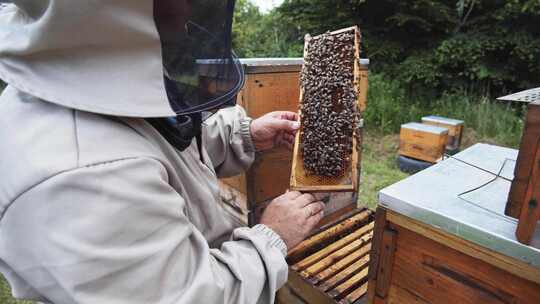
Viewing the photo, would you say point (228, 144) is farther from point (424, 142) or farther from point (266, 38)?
point (266, 38)

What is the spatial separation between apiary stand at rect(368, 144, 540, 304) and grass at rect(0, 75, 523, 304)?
315cm

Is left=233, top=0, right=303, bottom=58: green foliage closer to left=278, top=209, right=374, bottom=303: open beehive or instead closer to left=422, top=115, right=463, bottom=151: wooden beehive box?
left=422, top=115, right=463, bottom=151: wooden beehive box

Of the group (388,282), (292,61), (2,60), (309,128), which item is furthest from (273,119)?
(2,60)

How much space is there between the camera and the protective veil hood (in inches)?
30.1

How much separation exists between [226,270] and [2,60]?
804 mm

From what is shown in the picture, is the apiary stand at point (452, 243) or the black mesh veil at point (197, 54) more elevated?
the black mesh veil at point (197, 54)

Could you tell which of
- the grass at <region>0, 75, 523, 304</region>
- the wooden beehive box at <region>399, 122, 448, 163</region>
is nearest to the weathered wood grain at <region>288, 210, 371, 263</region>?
the grass at <region>0, 75, 523, 304</region>

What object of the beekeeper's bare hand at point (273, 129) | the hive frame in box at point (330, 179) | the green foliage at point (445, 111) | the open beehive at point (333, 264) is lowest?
the open beehive at point (333, 264)

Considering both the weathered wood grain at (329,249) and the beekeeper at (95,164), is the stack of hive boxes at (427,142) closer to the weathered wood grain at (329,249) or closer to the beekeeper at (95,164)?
the weathered wood grain at (329,249)

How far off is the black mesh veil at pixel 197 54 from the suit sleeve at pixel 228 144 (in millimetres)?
495

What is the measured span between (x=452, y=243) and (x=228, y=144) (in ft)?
3.83

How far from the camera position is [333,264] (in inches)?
72.7

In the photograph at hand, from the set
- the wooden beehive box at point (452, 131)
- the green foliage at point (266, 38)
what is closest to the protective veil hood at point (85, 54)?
the wooden beehive box at point (452, 131)

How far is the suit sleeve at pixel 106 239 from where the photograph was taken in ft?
2.48
